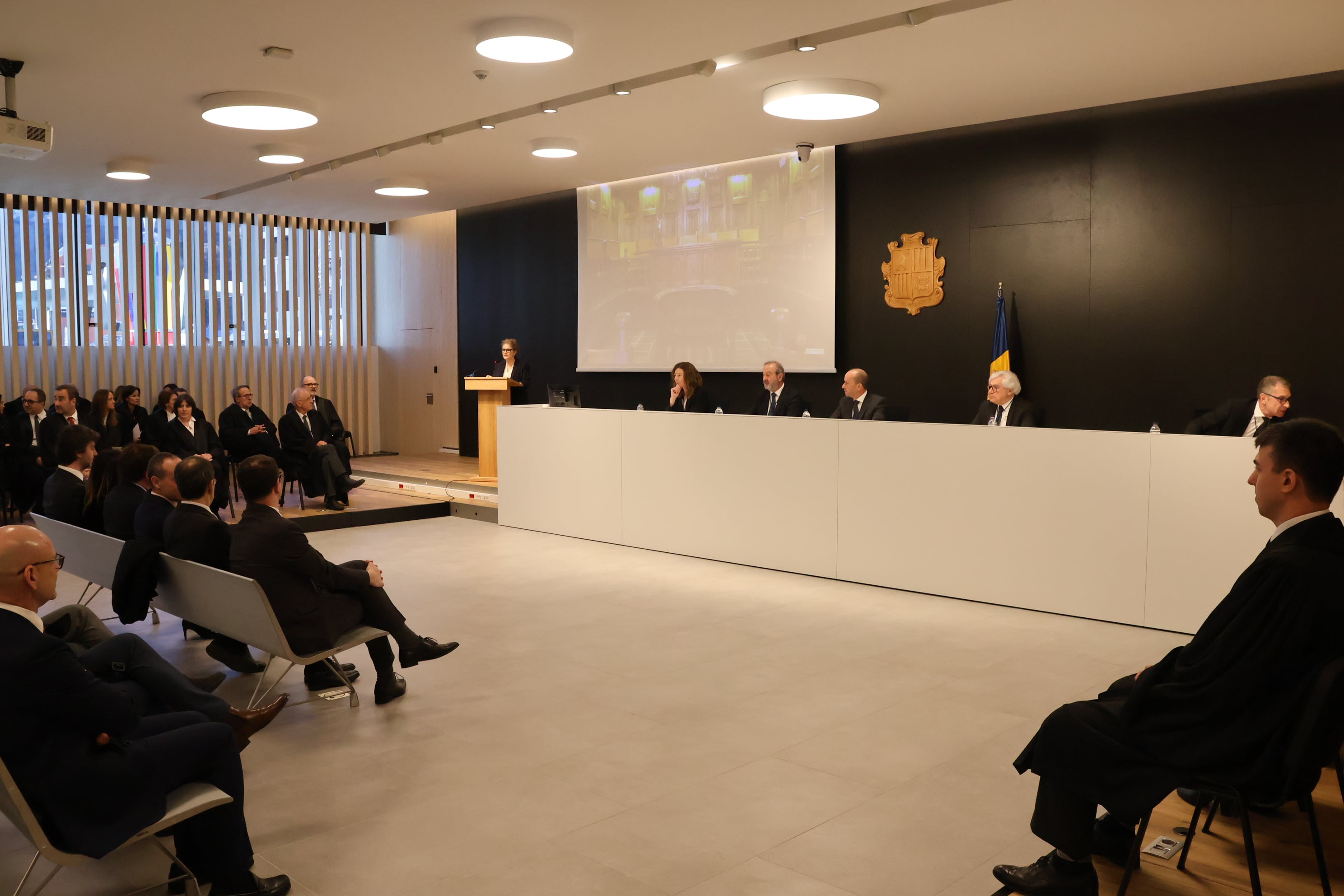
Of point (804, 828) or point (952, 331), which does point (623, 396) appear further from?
point (804, 828)

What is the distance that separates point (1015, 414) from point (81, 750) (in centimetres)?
A: 644

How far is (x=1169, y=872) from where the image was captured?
9.19ft

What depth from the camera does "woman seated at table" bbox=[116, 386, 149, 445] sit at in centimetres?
1057

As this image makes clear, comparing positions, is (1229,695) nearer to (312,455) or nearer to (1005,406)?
(1005,406)

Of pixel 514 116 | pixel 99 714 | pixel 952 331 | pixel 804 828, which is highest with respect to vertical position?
pixel 514 116

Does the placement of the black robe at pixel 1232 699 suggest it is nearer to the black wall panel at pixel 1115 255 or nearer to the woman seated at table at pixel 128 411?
the black wall panel at pixel 1115 255

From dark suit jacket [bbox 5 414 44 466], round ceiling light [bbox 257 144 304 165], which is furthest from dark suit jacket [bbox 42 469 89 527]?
round ceiling light [bbox 257 144 304 165]

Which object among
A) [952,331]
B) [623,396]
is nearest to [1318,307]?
[952,331]

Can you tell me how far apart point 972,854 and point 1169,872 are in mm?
666

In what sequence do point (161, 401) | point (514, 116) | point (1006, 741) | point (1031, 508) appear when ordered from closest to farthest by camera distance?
point (1006, 741), point (1031, 508), point (514, 116), point (161, 401)

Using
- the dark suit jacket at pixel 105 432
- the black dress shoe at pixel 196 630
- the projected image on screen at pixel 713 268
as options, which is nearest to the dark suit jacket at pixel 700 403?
the projected image on screen at pixel 713 268

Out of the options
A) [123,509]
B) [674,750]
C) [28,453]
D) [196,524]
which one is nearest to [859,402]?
[674,750]

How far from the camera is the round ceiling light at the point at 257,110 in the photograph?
765cm

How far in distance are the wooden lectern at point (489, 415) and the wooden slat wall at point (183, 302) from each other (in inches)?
170
